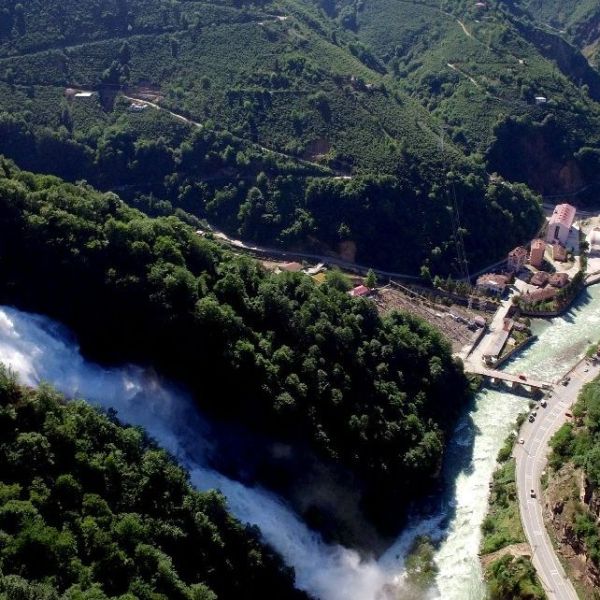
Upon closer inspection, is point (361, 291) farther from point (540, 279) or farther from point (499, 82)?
point (499, 82)


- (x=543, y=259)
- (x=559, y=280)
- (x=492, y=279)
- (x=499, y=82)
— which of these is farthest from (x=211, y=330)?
(x=499, y=82)

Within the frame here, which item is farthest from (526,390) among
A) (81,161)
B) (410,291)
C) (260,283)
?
(81,161)

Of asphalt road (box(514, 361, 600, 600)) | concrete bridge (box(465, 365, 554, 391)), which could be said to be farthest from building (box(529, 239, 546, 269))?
concrete bridge (box(465, 365, 554, 391))

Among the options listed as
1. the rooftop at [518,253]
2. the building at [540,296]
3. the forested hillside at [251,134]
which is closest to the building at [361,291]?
the forested hillside at [251,134]

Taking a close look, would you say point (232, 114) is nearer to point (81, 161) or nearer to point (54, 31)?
point (81, 161)

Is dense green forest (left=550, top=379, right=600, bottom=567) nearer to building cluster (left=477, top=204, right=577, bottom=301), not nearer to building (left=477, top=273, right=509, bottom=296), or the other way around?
building (left=477, top=273, right=509, bottom=296)

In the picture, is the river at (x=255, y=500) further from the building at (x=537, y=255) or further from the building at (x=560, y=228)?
the building at (x=560, y=228)
